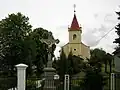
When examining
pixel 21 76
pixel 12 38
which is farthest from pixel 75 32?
pixel 21 76

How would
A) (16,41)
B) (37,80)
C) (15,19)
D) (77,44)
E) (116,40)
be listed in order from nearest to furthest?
(37,80), (116,40), (16,41), (15,19), (77,44)

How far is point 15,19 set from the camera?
122ft

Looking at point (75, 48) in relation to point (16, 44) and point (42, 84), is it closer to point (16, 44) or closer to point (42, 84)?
point (16, 44)

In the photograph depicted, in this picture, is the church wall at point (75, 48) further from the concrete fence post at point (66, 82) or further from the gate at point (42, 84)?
the concrete fence post at point (66, 82)

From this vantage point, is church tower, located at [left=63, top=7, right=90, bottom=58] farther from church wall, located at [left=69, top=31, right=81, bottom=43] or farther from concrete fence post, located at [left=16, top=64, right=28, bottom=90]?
concrete fence post, located at [left=16, top=64, right=28, bottom=90]

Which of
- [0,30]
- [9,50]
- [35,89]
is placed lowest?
[35,89]

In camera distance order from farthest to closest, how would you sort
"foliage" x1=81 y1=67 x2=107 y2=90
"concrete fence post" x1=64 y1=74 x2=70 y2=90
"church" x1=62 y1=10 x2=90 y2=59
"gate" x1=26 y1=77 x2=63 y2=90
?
"church" x1=62 y1=10 x2=90 y2=59
"foliage" x1=81 y1=67 x2=107 y2=90
"concrete fence post" x1=64 y1=74 x2=70 y2=90
"gate" x1=26 y1=77 x2=63 y2=90

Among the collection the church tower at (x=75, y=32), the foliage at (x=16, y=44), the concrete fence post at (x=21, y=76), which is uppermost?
the church tower at (x=75, y=32)

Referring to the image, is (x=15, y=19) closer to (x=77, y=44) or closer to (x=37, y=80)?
(x=37, y=80)

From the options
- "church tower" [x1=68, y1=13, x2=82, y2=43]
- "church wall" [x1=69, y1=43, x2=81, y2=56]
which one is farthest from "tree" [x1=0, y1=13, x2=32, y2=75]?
"church tower" [x1=68, y1=13, x2=82, y2=43]

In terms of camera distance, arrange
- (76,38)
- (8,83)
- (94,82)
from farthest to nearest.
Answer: (76,38)
(94,82)
(8,83)

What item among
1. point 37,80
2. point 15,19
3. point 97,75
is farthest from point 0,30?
point 97,75

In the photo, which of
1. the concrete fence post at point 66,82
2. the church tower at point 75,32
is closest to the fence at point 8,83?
the concrete fence post at point 66,82

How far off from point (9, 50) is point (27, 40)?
2.41 metres
